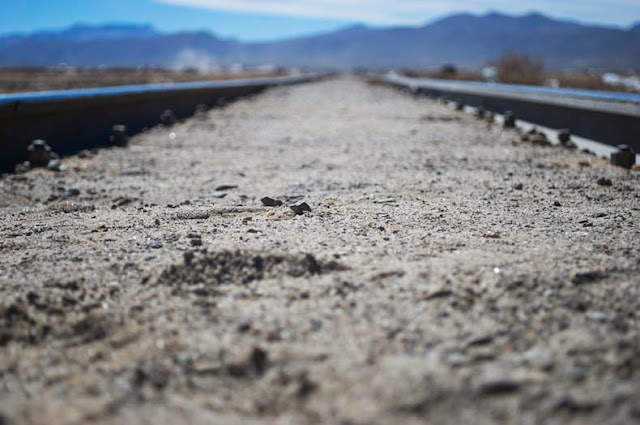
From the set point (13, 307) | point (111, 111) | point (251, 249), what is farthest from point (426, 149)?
point (13, 307)

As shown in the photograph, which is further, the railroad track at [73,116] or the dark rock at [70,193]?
the railroad track at [73,116]

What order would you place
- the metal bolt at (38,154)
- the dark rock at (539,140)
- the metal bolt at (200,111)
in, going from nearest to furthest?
1. the metal bolt at (38,154)
2. the dark rock at (539,140)
3. the metal bolt at (200,111)

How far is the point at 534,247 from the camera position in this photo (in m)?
3.80

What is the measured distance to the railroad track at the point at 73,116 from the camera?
7.69 metres

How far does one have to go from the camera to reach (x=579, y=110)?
10.2 metres

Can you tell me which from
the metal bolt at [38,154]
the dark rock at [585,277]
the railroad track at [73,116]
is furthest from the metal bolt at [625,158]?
the railroad track at [73,116]

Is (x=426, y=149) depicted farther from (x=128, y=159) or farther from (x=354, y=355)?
(x=354, y=355)

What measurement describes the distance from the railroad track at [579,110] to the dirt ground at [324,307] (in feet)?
8.25

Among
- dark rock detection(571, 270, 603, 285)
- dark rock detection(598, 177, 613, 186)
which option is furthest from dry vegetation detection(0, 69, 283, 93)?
dark rock detection(571, 270, 603, 285)

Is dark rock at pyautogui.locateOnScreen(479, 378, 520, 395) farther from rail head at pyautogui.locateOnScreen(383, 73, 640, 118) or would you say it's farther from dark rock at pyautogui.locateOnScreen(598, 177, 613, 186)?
rail head at pyautogui.locateOnScreen(383, 73, 640, 118)

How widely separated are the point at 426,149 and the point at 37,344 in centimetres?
696

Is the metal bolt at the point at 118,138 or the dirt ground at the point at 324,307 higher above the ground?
the metal bolt at the point at 118,138

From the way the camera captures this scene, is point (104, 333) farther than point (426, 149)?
No

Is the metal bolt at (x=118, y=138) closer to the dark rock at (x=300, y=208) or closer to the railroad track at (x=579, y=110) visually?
the dark rock at (x=300, y=208)
